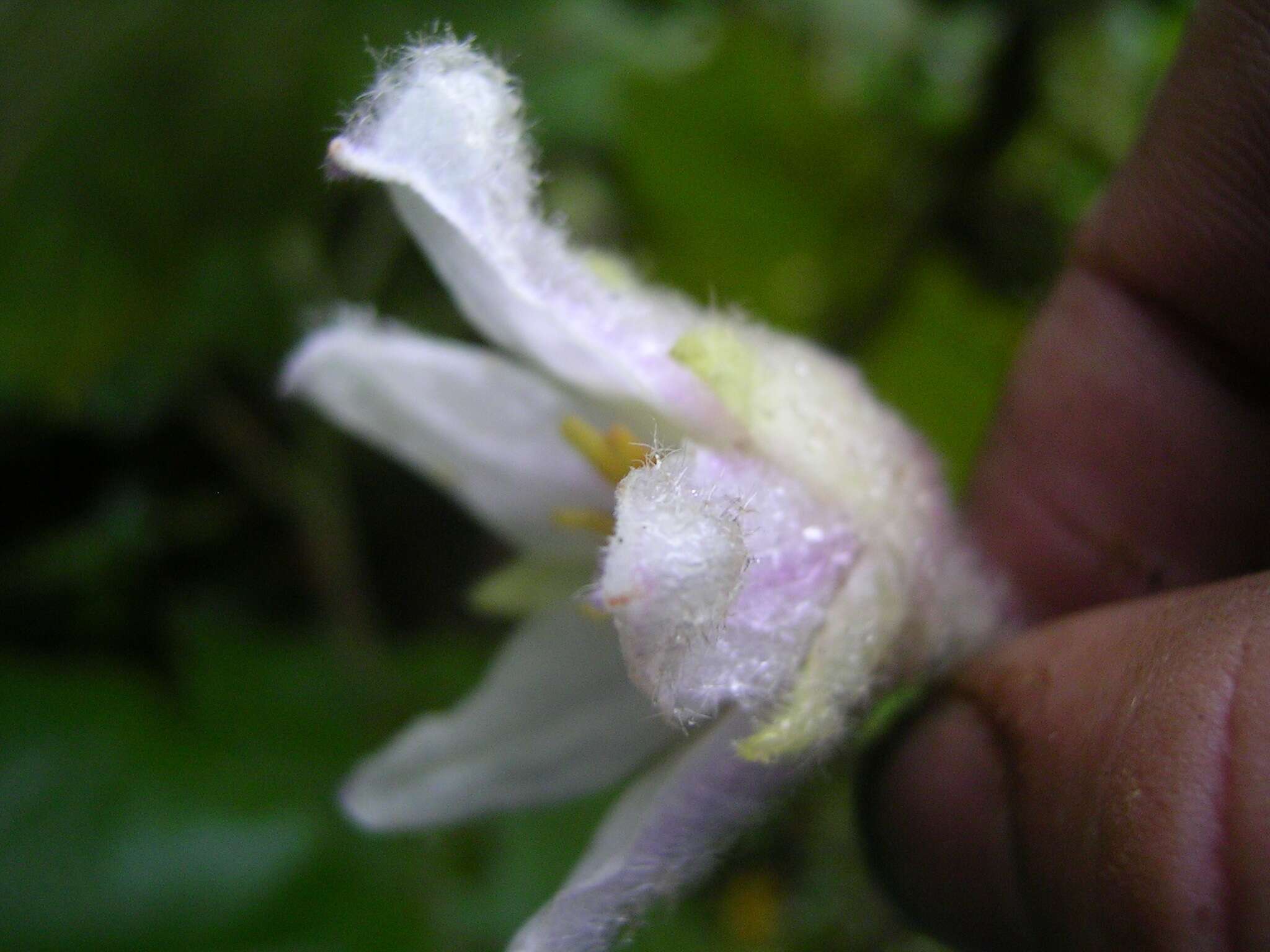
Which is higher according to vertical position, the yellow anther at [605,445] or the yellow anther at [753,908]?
the yellow anther at [605,445]

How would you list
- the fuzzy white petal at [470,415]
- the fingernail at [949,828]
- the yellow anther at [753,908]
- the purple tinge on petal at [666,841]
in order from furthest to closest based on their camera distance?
the yellow anther at [753,908] < the fuzzy white petal at [470,415] < the fingernail at [949,828] < the purple tinge on petal at [666,841]

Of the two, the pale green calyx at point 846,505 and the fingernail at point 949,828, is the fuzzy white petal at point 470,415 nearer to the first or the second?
the pale green calyx at point 846,505

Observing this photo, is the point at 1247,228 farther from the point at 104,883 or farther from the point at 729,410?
the point at 104,883

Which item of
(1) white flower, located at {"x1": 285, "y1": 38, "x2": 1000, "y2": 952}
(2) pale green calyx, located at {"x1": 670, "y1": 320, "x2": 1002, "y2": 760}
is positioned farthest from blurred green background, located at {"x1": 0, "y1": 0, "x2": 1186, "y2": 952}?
(2) pale green calyx, located at {"x1": 670, "y1": 320, "x2": 1002, "y2": 760}

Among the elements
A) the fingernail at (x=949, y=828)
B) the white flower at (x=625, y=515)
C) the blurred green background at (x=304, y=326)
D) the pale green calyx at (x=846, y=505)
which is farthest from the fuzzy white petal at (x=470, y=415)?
the blurred green background at (x=304, y=326)

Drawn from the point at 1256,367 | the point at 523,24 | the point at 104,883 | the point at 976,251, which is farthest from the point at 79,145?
the point at 1256,367

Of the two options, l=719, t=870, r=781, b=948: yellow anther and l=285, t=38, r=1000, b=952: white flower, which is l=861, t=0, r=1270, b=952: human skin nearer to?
l=285, t=38, r=1000, b=952: white flower

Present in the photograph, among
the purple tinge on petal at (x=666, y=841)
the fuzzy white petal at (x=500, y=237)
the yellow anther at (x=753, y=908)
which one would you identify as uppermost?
the fuzzy white petal at (x=500, y=237)

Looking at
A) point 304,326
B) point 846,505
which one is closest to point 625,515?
point 846,505
